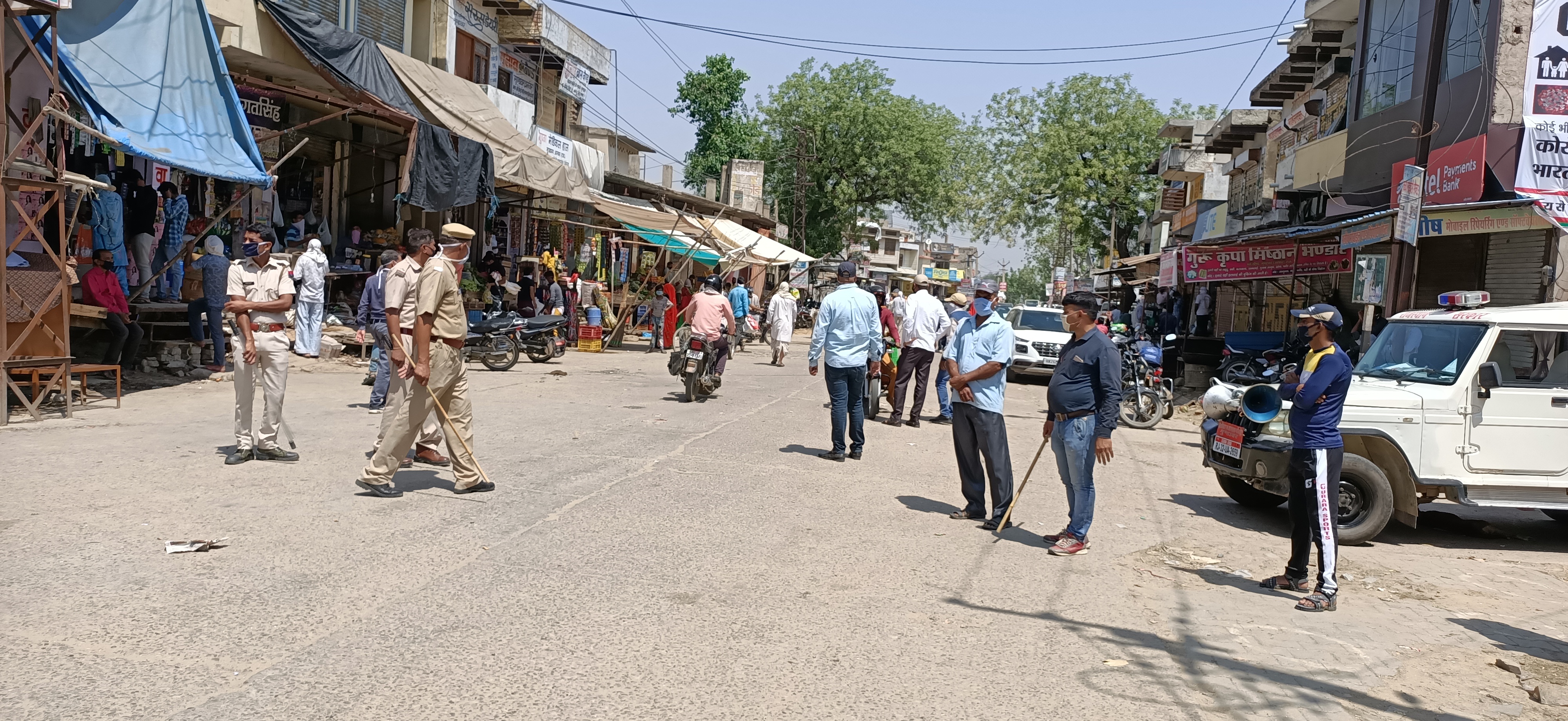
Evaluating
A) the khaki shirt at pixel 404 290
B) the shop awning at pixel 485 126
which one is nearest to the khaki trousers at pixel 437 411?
the khaki shirt at pixel 404 290

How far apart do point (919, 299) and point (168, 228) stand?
9.72 m

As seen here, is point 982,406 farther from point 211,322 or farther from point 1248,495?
point 211,322

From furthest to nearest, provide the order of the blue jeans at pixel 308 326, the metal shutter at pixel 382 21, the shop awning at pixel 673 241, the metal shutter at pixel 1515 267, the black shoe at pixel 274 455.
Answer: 1. the shop awning at pixel 673 241
2. the metal shutter at pixel 382 21
3. the blue jeans at pixel 308 326
4. the metal shutter at pixel 1515 267
5. the black shoe at pixel 274 455

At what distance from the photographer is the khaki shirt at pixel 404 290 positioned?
8328mm

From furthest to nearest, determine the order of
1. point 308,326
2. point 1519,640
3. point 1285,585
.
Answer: point 308,326 → point 1285,585 → point 1519,640

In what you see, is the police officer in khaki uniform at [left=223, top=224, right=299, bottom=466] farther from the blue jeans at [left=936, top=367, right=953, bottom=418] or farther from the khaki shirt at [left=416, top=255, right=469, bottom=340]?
the blue jeans at [left=936, top=367, right=953, bottom=418]

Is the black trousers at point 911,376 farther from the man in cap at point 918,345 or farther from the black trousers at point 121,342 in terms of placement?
the black trousers at point 121,342

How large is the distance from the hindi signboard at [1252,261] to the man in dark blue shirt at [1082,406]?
13016 mm

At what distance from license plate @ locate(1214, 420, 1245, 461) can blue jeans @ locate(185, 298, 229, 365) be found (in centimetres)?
1159

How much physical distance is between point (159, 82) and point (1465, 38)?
17464 millimetres

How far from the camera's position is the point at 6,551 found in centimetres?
558

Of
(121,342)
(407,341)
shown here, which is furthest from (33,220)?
(407,341)

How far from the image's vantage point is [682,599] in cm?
543

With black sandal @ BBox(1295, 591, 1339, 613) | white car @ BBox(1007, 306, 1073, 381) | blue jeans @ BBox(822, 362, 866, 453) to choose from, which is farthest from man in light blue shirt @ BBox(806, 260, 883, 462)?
white car @ BBox(1007, 306, 1073, 381)
